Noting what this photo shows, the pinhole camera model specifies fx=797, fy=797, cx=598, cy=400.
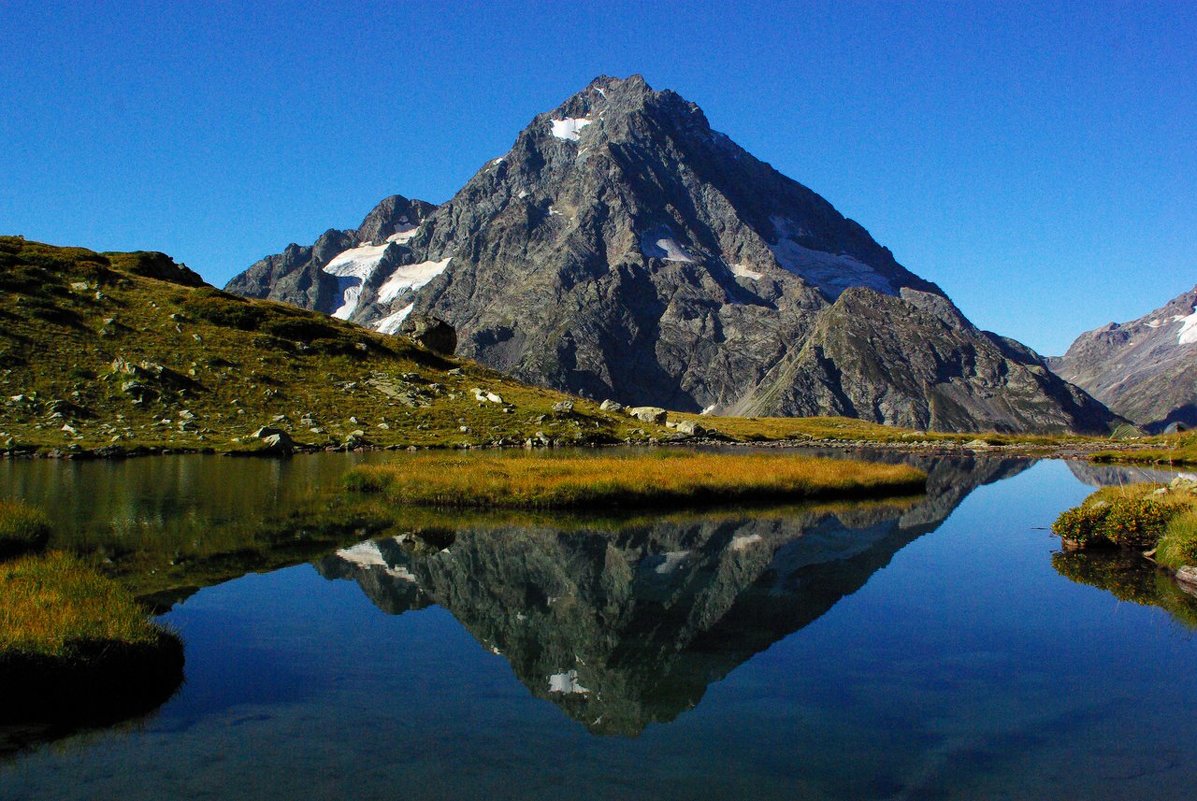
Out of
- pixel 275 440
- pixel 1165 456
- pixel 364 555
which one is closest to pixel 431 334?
pixel 275 440

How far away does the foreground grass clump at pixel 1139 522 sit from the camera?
97.1ft

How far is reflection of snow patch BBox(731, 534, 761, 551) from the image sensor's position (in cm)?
3303

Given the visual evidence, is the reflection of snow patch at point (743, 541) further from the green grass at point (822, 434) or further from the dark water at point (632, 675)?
the green grass at point (822, 434)

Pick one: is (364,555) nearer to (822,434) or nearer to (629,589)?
(629,589)

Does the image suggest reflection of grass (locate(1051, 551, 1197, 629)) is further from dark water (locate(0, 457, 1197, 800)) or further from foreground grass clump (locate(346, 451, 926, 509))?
foreground grass clump (locate(346, 451, 926, 509))

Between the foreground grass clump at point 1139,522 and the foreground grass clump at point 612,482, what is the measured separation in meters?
17.0

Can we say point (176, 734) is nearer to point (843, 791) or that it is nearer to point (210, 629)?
point (210, 629)

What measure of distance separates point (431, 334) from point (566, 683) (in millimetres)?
114674

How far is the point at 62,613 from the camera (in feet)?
52.3

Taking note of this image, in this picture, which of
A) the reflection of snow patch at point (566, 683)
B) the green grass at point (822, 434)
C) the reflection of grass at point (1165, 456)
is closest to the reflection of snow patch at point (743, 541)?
the reflection of snow patch at point (566, 683)

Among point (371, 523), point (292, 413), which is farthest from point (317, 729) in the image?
point (292, 413)

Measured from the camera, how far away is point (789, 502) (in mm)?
47531

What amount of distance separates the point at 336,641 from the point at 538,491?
930 inches

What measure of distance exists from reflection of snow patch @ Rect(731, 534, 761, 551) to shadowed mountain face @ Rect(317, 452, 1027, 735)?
6cm
